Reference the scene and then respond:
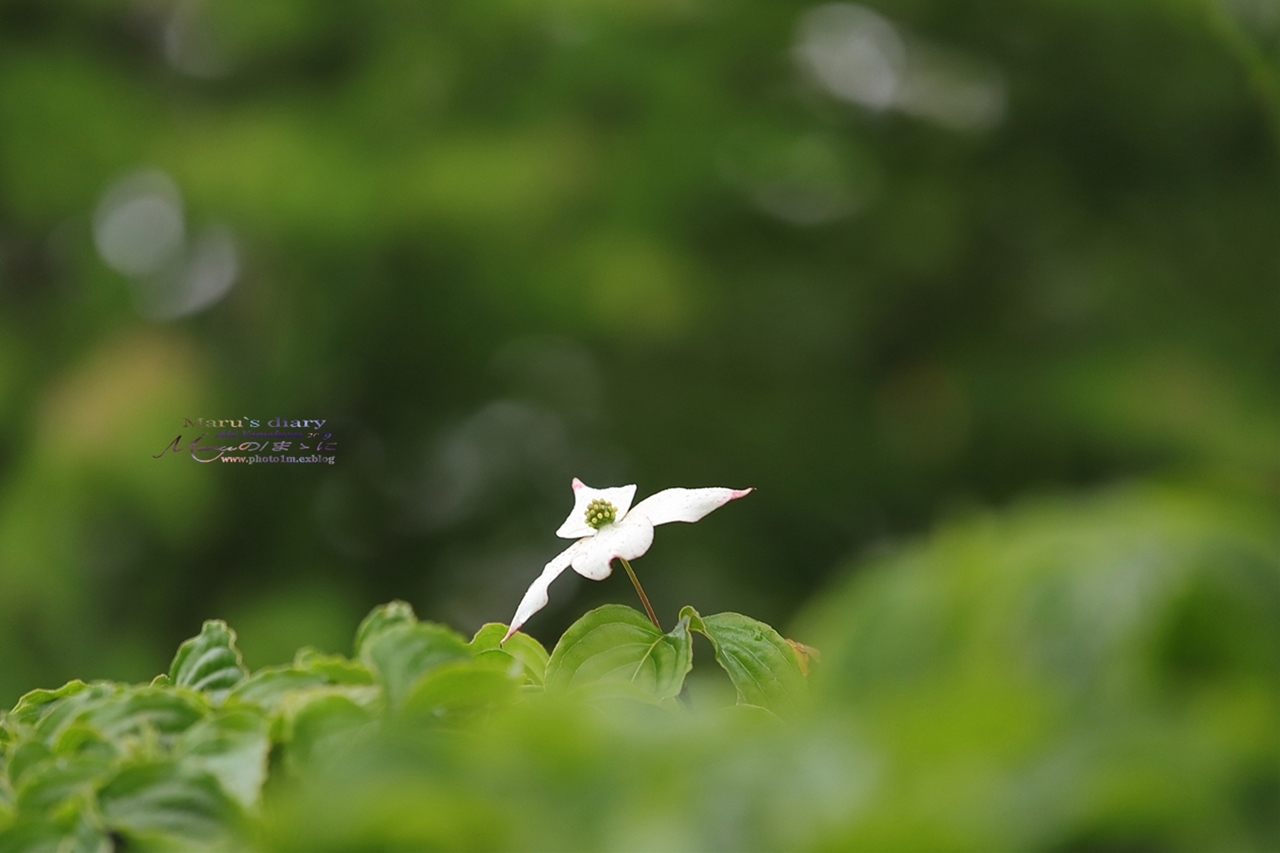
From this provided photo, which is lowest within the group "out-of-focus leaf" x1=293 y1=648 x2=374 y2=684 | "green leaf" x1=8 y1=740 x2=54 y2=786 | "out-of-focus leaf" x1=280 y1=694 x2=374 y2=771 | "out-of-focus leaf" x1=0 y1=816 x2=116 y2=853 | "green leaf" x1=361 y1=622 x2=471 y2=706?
"out-of-focus leaf" x1=0 y1=816 x2=116 y2=853

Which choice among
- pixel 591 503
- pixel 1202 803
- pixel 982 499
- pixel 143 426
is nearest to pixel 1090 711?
pixel 1202 803

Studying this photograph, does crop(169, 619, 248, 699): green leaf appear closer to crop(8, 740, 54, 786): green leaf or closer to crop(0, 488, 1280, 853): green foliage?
crop(8, 740, 54, 786): green leaf

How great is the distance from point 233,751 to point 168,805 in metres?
0.03

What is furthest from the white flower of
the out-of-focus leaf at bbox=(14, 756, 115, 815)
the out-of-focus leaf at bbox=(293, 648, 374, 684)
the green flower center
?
the out-of-focus leaf at bbox=(14, 756, 115, 815)

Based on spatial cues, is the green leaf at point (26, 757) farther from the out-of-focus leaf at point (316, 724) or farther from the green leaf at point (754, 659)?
the green leaf at point (754, 659)

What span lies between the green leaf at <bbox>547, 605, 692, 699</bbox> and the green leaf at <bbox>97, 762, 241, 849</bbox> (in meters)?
0.18

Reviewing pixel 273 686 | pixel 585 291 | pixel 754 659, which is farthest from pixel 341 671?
pixel 585 291

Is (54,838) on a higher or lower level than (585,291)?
lower

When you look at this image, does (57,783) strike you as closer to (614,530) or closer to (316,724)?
(316,724)

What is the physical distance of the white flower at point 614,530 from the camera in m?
0.65

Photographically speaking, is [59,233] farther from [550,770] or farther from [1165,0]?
[550,770]

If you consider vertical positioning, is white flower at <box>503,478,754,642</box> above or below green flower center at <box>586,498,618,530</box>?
below

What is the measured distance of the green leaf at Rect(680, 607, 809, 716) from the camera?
1.80 feet

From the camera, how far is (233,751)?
1.34 feet
